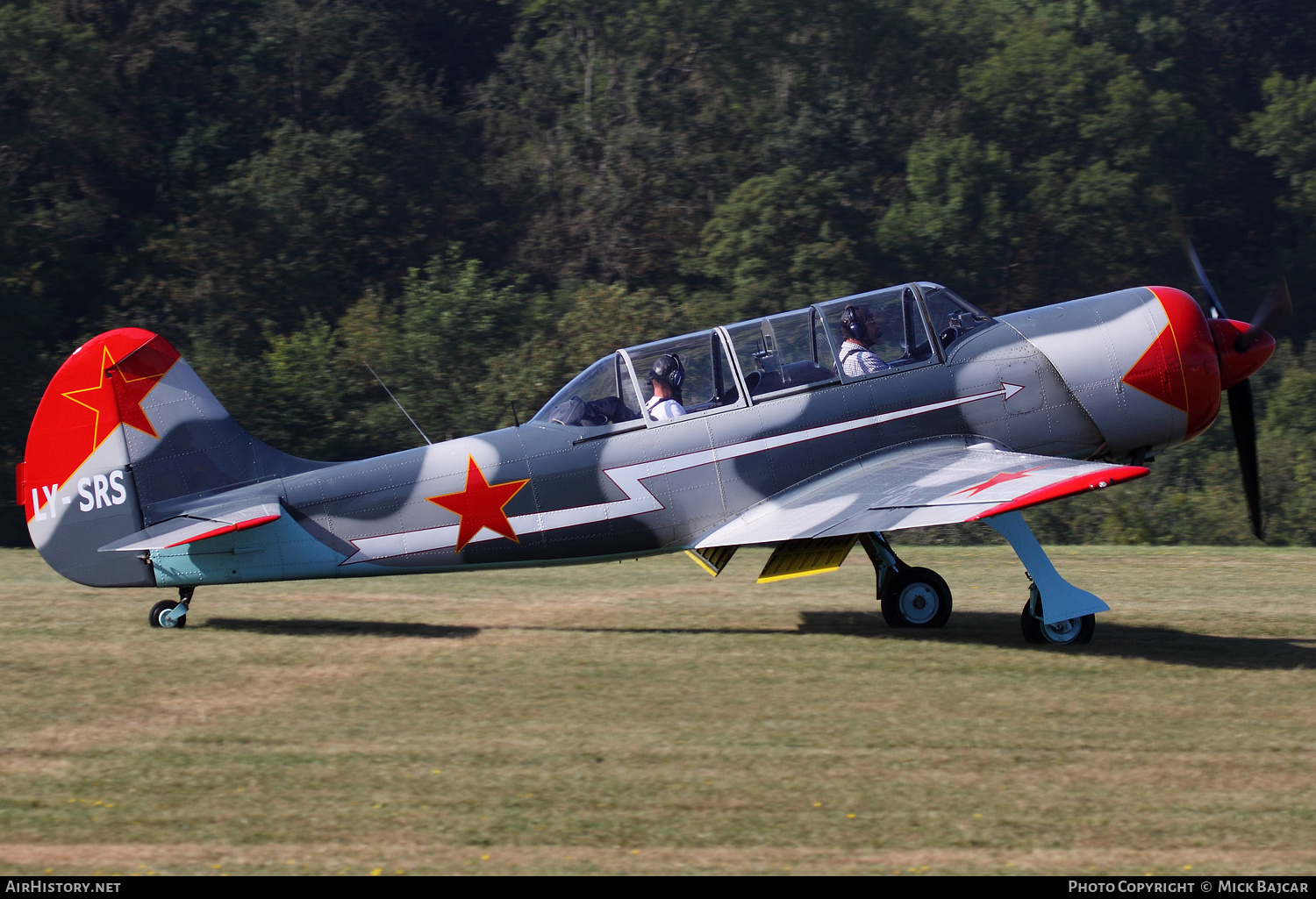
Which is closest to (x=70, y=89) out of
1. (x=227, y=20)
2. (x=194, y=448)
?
(x=227, y=20)

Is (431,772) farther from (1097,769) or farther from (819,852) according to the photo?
(1097,769)

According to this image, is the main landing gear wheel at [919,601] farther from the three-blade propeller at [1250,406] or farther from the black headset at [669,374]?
the three-blade propeller at [1250,406]

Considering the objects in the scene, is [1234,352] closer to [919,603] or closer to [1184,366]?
[1184,366]

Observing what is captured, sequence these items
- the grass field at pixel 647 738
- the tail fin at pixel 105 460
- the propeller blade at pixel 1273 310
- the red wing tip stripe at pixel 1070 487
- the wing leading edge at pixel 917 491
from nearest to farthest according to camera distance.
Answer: the grass field at pixel 647 738, the red wing tip stripe at pixel 1070 487, the wing leading edge at pixel 917 491, the tail fin at pixel 105 460, the propeller blade at pixel 1273 310

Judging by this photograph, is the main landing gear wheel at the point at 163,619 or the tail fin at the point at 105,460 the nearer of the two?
the tail fin at the point at 105,460

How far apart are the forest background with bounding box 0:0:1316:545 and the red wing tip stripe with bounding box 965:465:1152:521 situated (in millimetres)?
14286

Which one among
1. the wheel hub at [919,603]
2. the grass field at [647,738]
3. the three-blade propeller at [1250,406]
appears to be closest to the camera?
the grass field at [647,738]

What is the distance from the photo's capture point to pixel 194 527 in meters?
8.41

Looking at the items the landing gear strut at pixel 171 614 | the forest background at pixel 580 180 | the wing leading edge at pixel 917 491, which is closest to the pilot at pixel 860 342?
the wing leading edge at pixel 917 491

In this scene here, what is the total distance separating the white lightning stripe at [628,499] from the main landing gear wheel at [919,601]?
113 centimetres

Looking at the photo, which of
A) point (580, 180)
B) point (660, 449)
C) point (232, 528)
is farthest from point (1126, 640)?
point (580, 180)

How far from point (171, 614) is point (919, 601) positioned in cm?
515

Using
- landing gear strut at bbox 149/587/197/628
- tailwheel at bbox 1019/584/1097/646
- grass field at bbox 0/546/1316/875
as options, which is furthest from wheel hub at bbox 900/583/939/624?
landing gear strut at bbox 149/587/197/628

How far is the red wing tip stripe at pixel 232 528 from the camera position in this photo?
8.25 m
